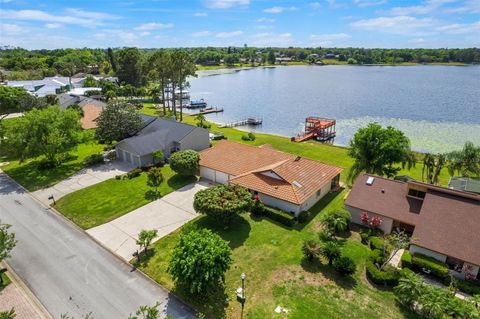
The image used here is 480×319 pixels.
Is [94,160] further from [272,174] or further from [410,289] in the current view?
[410,289]

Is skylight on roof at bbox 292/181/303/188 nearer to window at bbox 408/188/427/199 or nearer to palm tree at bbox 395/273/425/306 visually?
window at bbox 408/188/427/199

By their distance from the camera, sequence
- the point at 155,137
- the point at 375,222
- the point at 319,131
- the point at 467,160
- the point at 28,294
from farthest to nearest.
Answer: the point at 319,131
the point at 155,137
the point at 467,160
the point at 375,222
the point at 28,294

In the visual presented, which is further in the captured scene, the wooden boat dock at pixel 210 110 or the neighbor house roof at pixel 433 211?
the wooden boat dock at pixel 210 110

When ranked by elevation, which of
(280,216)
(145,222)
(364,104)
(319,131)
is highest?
(364,104)

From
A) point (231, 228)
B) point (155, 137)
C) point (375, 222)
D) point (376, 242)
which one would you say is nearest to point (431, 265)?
point (376, 242)

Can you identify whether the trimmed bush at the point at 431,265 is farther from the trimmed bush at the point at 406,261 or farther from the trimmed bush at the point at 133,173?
the trimmed bush at the point at 133,173

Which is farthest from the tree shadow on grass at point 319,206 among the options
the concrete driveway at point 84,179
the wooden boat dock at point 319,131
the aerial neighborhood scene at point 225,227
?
the wooden boat dock at point 319,131
